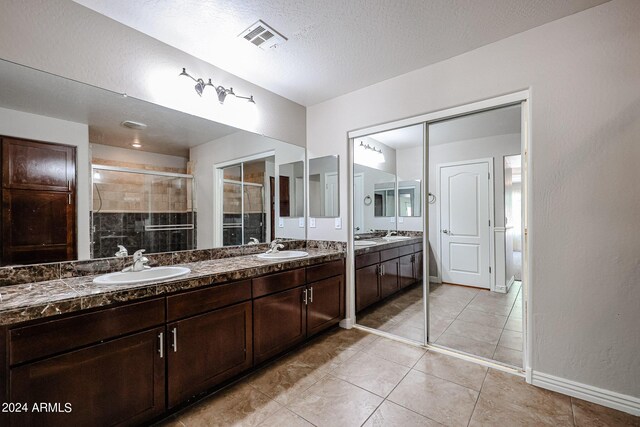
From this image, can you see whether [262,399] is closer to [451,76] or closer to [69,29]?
[69,29]

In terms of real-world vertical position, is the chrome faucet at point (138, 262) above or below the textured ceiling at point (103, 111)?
below

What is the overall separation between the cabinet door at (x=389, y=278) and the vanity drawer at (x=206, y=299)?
1.89m

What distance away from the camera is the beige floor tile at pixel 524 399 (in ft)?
5.34

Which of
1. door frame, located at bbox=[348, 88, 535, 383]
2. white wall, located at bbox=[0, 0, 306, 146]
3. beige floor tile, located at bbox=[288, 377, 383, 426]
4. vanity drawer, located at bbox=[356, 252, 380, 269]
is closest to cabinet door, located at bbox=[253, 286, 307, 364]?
beige floor tile, located at bbox=[288, 377, 383, 426]

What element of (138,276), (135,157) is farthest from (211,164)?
(138,276)

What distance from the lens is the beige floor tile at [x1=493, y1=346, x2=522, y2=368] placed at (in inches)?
85.7

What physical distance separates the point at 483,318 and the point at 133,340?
317cm

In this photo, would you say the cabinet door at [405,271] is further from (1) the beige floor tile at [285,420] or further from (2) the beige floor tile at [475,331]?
(1) the beige floor tile at [285,420]

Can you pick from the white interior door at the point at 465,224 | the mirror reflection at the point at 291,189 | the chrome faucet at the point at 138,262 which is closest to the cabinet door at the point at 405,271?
the white interior door at the point at 465,224

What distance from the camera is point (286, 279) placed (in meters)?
2.26

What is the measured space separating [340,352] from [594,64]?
2769 mm

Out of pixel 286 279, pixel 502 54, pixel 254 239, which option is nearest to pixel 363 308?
pixel 286 279

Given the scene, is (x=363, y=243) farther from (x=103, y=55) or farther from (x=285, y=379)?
(x=103, y=55)

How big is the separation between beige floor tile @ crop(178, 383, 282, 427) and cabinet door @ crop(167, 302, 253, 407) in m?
0.11
